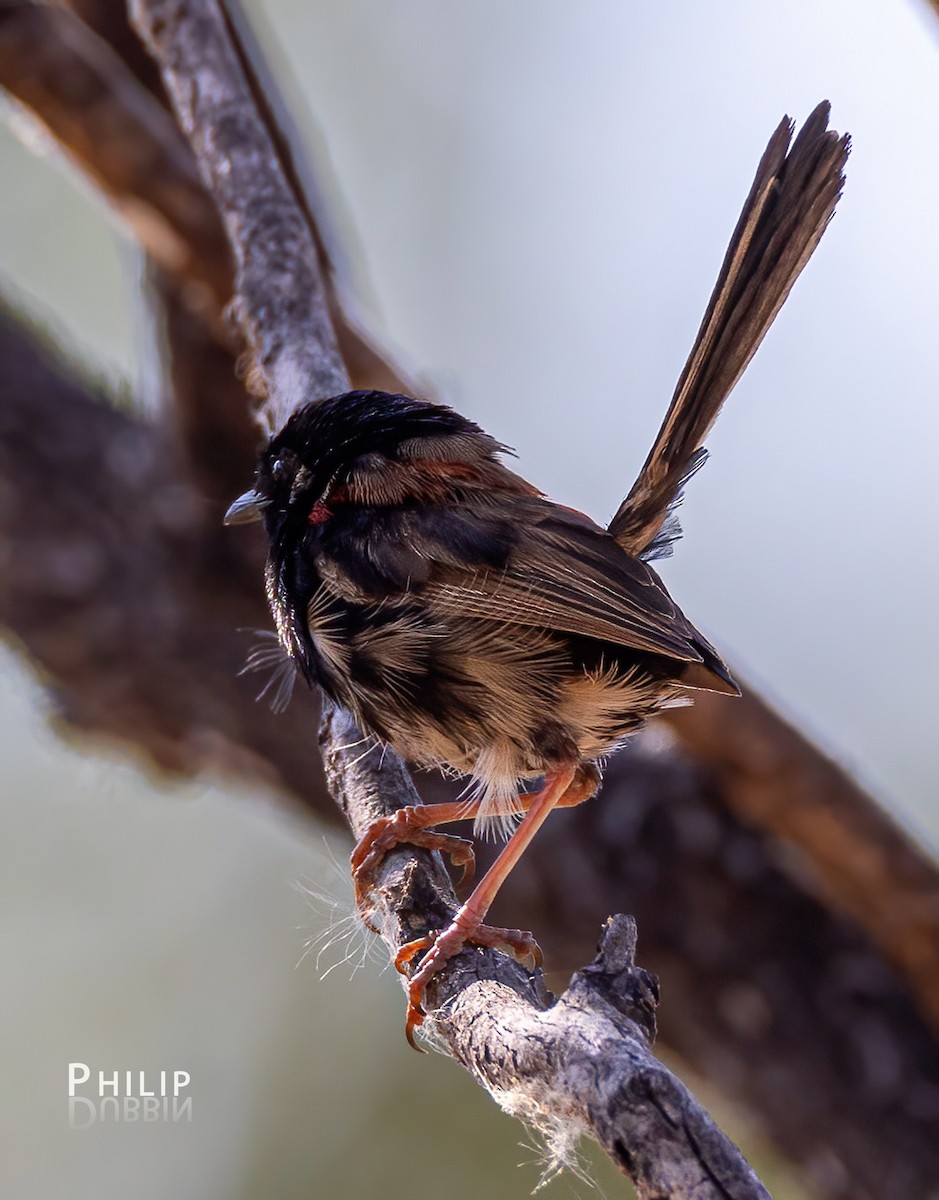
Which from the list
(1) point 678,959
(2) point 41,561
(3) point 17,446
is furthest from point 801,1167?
(3) point 17,446

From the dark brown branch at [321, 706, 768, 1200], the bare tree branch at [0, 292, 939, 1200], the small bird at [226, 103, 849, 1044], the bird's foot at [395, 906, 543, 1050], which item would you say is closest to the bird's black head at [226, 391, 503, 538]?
the small bird at [226, 103, 849, 1044]

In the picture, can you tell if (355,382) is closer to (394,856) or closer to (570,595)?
(570,595)

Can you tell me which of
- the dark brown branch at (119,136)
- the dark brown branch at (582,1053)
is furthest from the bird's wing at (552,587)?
the dark brown branch at (119,136)

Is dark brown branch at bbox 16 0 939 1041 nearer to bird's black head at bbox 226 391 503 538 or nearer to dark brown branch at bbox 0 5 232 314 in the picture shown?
dark brown branch at bbox 0 5 232 314

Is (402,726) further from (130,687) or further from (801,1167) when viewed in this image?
(801,1167)

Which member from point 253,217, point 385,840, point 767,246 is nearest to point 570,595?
point 385,840

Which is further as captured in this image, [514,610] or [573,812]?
[573,812]

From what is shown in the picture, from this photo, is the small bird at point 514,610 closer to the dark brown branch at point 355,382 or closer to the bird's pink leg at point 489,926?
the bird's pink leg at point 489,926
